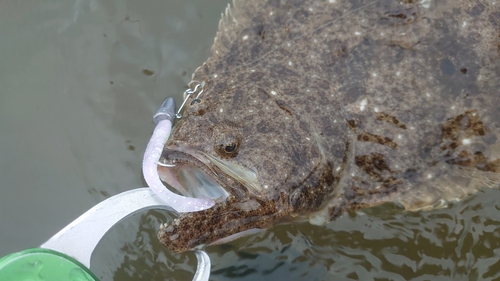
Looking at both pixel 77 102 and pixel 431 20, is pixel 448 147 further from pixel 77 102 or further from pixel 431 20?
pixel 77 102

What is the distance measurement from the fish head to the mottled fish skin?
0.01m

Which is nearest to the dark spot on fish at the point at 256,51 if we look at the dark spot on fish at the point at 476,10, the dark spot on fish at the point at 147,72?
the dark spot on fish at the point at 147,72

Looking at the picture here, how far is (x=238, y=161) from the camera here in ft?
10.8

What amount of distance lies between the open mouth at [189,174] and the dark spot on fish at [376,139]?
4.27 ft

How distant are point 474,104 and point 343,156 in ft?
4.04

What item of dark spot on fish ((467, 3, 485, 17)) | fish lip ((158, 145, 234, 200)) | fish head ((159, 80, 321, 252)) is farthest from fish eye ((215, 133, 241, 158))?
dark spot on fish ((467, 3, 485, 17))

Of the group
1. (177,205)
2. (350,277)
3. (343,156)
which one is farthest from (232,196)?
(350,277)

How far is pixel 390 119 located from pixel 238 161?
4.59 ft

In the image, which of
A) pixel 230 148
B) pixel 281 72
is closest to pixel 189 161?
pixel 230 148

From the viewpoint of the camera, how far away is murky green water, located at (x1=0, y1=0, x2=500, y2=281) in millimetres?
4379

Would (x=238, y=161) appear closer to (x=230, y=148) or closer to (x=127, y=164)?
(x=230, y=148)

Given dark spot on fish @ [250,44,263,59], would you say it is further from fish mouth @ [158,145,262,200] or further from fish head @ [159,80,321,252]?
fish mouth @ [158,145,262,200]

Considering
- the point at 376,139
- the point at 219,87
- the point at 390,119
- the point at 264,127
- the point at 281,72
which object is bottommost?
the point at 376,139

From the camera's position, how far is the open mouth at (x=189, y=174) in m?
3.33
